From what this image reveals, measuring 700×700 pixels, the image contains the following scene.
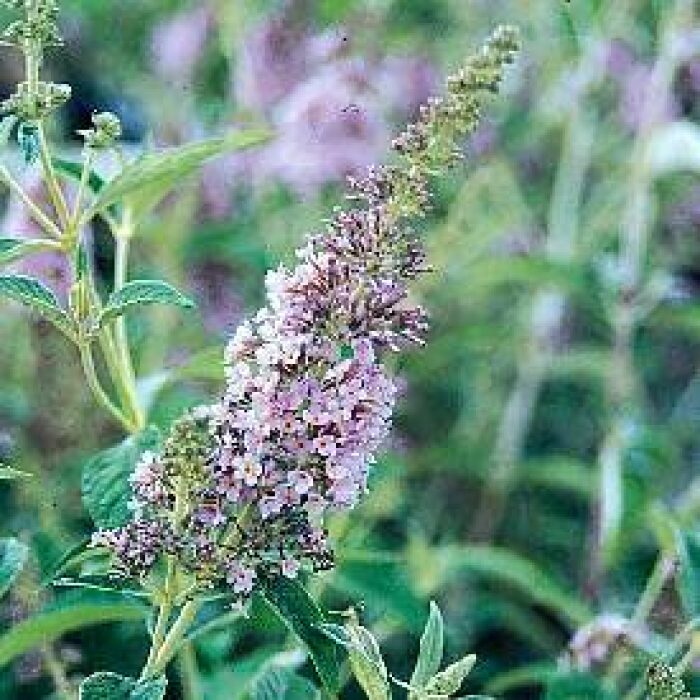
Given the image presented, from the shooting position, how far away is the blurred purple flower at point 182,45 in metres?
2.60

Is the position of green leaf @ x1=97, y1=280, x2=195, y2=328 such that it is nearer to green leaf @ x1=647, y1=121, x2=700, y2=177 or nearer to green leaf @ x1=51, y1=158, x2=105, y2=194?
green leaf @ x1=51, y1=158, x2=105, y2=194

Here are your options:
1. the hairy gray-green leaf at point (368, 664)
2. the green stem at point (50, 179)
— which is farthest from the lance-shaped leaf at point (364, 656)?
the green stem at point (50, 179)

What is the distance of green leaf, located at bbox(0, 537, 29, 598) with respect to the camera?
1027 millimetres

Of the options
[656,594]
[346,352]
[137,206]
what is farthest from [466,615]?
[346,352]

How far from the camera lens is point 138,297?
99 cm

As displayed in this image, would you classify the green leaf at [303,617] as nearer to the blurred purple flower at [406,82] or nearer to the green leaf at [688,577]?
the green leaf at [688,577]

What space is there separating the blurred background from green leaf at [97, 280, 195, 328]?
44 cm

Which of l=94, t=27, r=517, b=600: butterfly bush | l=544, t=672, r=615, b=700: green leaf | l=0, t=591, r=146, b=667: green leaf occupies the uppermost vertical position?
l=94, t=27, r=517, b=600: butterfly bush

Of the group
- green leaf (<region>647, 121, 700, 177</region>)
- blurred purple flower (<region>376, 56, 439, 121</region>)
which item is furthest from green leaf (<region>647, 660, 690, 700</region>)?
blurred purple flower (<region>376, 56, 439, 121</region>)

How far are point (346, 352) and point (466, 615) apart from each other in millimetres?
1080

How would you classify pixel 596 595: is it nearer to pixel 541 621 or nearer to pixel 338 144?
pixel 541 621

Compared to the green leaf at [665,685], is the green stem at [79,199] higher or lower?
higher

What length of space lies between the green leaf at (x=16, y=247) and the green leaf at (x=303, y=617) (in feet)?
0.85

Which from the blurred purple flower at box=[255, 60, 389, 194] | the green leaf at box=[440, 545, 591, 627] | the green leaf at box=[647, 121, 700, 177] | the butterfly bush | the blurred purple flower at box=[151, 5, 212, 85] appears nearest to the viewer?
the butterfly bush
